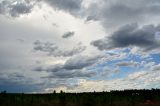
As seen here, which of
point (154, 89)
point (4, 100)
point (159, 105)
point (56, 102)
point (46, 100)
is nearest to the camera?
point (4, 100)

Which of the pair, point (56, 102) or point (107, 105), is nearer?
point (56, 102)

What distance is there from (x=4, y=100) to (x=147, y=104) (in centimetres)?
3315

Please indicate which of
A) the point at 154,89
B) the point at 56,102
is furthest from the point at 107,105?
the point at 154,89

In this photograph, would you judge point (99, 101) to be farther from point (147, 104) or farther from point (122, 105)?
point (147, 104)

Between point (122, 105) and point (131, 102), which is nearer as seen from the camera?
point (122, 105)

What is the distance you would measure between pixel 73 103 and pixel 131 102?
19.9 metres

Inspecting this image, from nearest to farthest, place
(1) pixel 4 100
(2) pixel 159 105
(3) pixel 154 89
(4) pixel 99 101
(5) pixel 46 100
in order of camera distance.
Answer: (1) pixel 4 100 → (5) pixel 46 100 → (4) pixel 99 101 → (2) pixel 159 105 → (3) pixel 154 89

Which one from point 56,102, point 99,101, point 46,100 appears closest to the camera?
point 56,102

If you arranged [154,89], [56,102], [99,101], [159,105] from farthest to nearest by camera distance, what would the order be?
[154,89]
[159,105]
[99,101]
[56,102]

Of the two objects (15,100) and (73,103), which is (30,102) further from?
(73,103)

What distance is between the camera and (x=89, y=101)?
58469mm

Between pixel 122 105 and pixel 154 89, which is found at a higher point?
pixel 154 89

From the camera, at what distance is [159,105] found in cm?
7275

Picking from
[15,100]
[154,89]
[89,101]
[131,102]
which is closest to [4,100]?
[15,100]
